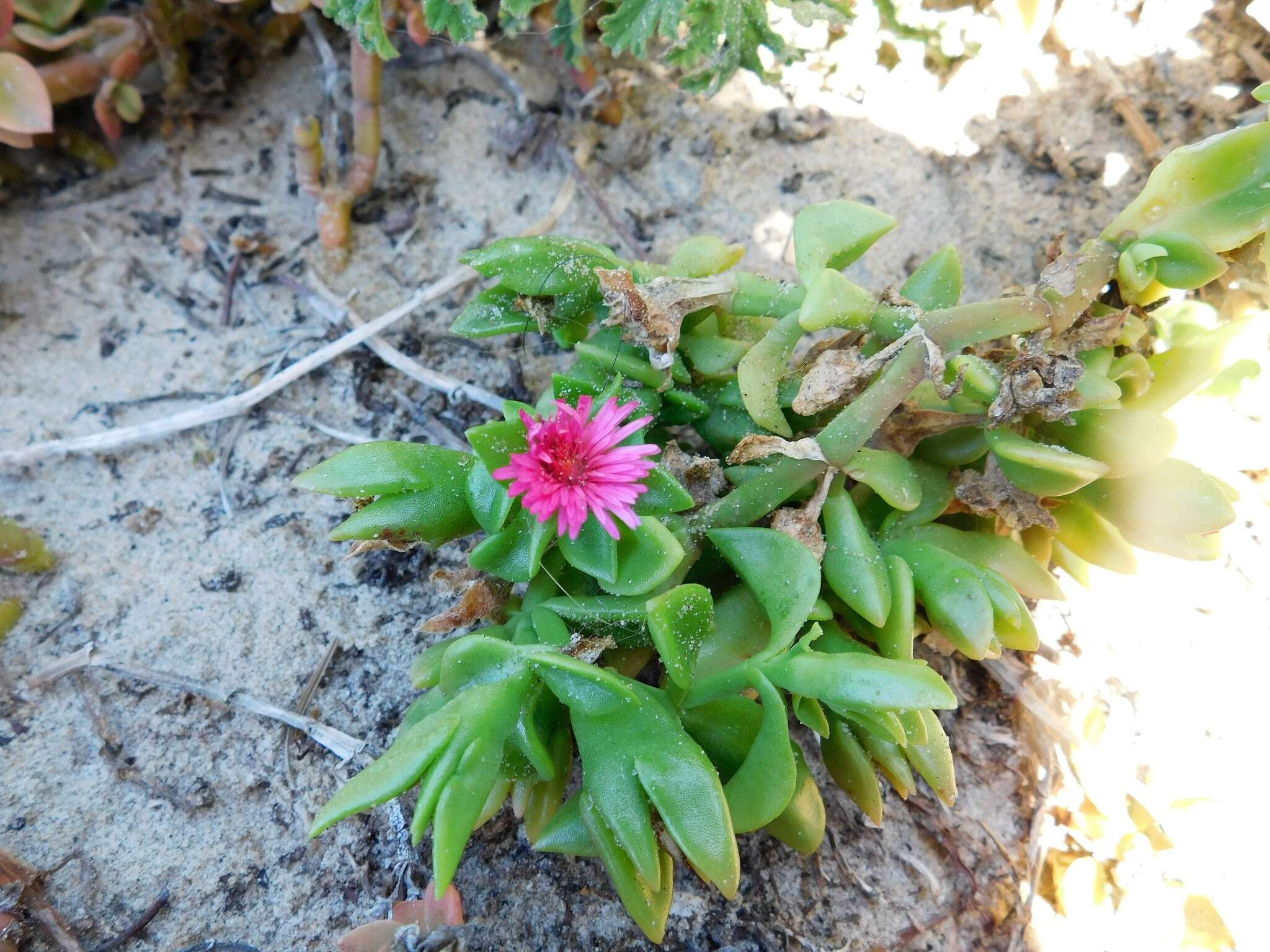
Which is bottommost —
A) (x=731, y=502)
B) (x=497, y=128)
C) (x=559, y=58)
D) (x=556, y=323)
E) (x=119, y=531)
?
(x=119, y=531)

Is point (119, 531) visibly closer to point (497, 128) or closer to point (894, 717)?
point (497, 128)

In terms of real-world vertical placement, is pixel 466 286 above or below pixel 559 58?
below

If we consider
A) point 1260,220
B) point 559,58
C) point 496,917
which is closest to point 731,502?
point 496,917

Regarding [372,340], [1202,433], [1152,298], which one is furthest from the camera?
[372,340]

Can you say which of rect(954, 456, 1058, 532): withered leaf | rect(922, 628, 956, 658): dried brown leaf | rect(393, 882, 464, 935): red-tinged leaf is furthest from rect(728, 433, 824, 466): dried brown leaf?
rect(393, 882, 464, 935): red-tinged leaf

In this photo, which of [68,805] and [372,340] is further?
[372,340]

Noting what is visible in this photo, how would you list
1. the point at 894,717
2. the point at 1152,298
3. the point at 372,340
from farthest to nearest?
the point at 372,340, the point at 1152,298, the point at 894,717

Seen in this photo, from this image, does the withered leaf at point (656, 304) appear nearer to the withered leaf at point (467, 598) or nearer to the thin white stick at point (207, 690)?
the withered leaf at point (467, 598)

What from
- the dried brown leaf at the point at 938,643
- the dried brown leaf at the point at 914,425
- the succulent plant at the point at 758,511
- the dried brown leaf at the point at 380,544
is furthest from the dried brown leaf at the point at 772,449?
the dried brown leaf at the point at 380,544
